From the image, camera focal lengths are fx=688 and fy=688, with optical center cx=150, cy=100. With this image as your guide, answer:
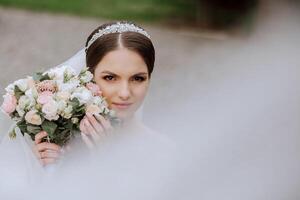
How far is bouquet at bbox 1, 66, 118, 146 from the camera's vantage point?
1.88m

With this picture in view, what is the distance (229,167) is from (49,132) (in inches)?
30.5

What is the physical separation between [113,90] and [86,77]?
0.32 ft

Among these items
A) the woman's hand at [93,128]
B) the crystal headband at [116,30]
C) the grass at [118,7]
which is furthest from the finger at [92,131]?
the grass at [118,7]

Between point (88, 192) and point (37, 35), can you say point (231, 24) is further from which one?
point (88, 192)

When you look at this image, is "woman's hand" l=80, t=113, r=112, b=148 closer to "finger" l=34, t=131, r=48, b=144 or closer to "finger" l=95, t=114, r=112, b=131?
"finger" l=95, t=114, r=112, b=131

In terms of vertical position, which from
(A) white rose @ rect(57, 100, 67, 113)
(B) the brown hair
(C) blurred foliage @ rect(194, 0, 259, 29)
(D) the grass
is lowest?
(A) white rose @ rect(57, 100, 67, 113)

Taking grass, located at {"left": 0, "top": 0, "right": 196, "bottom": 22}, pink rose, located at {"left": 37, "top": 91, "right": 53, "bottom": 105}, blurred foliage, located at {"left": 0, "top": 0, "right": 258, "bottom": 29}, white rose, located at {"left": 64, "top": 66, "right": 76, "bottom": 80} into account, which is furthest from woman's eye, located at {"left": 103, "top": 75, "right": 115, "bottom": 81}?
grass, located at {"left": 0, "top": 0, "right": 196, "bottom": 22}

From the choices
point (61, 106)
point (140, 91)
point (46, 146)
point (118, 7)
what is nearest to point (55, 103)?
point (61, 106)

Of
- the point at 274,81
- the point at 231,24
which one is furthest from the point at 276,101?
the point at 231,24

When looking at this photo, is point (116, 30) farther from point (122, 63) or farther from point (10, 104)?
point (10, 104)

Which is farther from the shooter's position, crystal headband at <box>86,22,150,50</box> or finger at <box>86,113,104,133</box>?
crystal headband at <box>86,22,150,50</box>

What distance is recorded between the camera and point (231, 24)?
8016mm

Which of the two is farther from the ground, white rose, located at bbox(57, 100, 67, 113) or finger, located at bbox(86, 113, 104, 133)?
white rose, located at bbox(57, 100, 67, 113)

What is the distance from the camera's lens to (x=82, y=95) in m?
1.92
